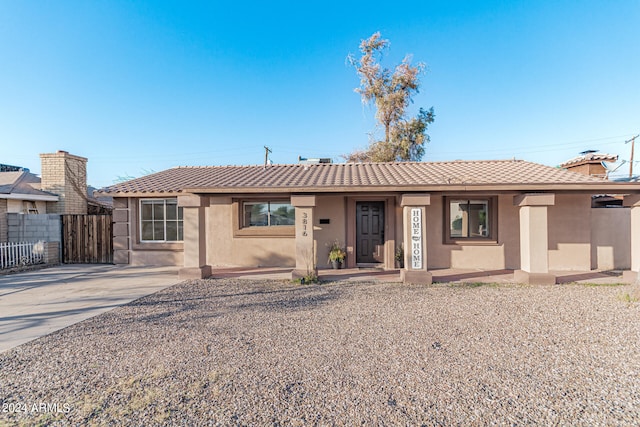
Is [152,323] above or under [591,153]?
under

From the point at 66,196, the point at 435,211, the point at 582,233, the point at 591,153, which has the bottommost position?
the point at 582,233

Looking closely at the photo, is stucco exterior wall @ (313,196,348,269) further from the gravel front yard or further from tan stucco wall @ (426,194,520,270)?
the gravel front yard

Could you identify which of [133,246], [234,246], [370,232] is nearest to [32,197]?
[133,246]

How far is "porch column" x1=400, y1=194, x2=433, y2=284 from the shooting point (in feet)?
25.2

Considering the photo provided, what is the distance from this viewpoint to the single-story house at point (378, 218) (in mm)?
7691

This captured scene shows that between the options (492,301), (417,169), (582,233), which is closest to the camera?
(492,301)

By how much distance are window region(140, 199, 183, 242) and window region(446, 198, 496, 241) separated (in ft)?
29.7

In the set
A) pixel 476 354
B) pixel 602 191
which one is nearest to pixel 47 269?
pixel 476 354

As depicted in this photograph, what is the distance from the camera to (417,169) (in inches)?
413

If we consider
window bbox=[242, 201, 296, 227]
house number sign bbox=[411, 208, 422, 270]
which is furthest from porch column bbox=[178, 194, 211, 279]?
house number sign bbox=[411, 208, 422, 270]

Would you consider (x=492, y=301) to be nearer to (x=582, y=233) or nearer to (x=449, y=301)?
(x=449, y=301)

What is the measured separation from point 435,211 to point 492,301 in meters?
3.91

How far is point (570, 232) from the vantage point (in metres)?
9.14

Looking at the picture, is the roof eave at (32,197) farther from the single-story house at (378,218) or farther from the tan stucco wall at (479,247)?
the tan stucco wall at (479,247)
